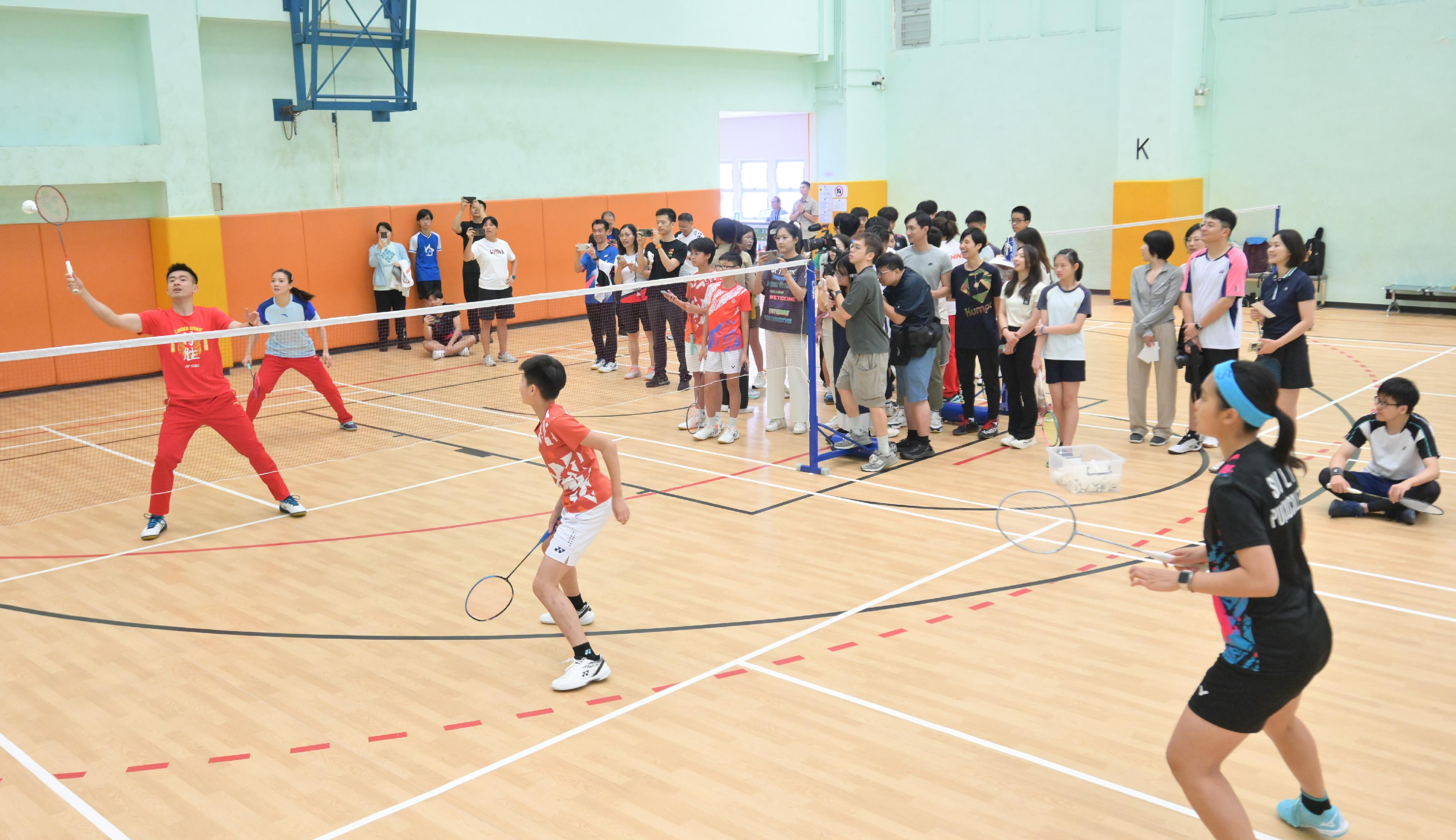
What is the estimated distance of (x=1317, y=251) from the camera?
65.5 ft

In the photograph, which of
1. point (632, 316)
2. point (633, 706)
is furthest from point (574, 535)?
point (632, 316)

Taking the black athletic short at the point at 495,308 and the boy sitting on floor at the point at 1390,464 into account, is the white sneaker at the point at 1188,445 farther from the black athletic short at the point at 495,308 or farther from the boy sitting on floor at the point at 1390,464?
the black athletic short at the point at 495,308

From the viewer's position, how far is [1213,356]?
399 inches

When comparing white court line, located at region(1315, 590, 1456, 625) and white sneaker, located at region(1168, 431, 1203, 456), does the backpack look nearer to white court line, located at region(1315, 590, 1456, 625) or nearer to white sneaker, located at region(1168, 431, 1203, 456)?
white sneaker, located at region(1168, 431, 1203, 456)

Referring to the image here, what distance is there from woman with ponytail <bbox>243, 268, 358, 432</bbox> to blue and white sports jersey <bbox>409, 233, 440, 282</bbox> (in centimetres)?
613

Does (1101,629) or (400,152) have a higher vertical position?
(400,152)

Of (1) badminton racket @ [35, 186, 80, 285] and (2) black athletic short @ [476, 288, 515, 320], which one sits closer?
(1) badminton racket @ [35, 186, 80, 285]

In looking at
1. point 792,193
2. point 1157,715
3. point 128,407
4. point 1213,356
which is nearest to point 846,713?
point 1157,715

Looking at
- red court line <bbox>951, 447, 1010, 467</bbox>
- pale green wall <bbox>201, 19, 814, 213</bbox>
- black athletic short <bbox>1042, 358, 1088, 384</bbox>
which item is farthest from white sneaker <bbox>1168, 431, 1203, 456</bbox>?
pale green wall <bbox>201, 19, 814, 213</bbox>

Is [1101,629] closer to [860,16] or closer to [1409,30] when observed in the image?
[1409,30]

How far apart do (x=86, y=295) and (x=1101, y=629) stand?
749 cm

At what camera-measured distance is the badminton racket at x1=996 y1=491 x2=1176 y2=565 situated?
8.41 metres

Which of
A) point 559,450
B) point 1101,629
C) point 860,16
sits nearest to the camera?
point 559,450

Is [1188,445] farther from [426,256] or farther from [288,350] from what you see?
[426,256]
